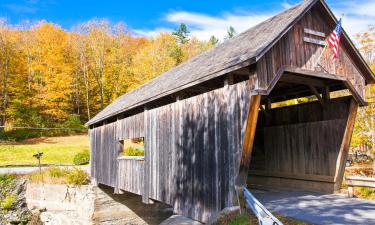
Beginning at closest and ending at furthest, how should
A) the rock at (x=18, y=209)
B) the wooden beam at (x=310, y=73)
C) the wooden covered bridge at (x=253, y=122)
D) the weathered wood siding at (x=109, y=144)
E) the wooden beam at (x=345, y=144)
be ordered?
1. the wooden covered bridge at (x=253, y=122)
2. the wooden beam at (x=310, y=73)
3. the wooden beam at (x=345, y=144)
4. the weathered wood siding at (x=109, y=144)
5. the rock at (x=18, y=209)

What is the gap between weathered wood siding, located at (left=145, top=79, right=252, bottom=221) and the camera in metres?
7.54

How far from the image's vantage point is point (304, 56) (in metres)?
8.34

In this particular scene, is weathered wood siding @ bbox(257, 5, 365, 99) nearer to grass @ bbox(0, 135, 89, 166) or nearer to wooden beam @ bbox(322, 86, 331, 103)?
wooden beam @ bbox(322, 86, 331, 103)

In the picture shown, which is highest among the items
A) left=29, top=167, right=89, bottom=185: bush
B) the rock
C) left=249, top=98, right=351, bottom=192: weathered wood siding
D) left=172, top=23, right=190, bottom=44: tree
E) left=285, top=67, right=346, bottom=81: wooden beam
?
left=172, top=23, right=190, bottom=44: tree

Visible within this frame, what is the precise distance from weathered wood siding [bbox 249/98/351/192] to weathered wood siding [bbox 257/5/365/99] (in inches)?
39.4

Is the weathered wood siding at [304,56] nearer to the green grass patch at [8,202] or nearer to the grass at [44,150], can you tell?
the green grass patch at [8,202]

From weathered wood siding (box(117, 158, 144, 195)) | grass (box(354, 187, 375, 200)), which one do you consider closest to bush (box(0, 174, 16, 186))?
weathered wood siding (box(117, 158, 144, 195))

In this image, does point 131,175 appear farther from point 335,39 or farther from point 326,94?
point 335,39

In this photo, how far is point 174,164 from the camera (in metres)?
9.70

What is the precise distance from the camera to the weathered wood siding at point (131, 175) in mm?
12039

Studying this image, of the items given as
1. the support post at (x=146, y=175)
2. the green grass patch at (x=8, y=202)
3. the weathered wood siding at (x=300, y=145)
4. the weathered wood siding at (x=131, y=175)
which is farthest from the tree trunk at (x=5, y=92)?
the weathered wood siding at (x=300, y=145)

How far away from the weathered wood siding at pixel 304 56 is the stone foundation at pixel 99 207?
35.5ft


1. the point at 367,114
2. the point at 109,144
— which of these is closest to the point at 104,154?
the point at 109,144

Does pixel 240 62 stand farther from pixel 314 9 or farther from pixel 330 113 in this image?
pixel 330 113
